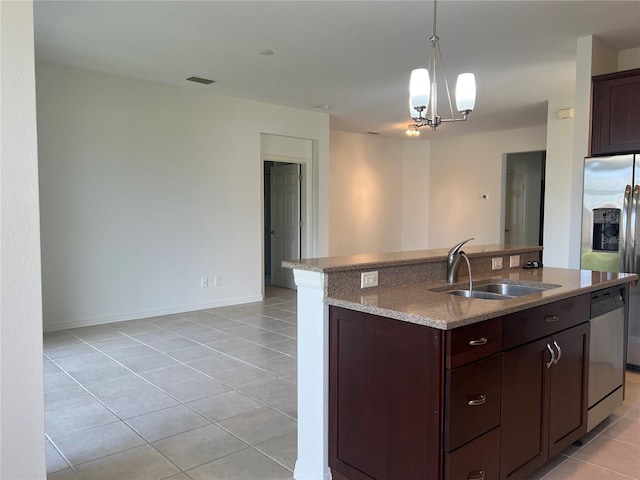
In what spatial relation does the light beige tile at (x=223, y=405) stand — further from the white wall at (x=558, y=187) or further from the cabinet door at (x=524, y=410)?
the white wall at (x=558, y=187)

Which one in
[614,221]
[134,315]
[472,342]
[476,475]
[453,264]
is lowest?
[134,315]

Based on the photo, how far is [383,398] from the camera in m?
1.91

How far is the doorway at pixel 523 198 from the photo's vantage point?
9086mm

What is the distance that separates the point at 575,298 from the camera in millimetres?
2393

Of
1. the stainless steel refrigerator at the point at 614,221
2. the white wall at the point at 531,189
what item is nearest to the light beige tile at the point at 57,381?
the stainless steel refrigerator at the point at 614,221

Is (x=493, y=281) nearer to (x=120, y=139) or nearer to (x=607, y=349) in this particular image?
(x=607, y=349)

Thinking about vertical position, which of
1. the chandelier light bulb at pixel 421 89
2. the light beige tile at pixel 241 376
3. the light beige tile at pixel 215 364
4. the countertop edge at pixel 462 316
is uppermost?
the chandelier light bulb at pixel 421 89

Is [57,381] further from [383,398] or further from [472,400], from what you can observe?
[472,400]

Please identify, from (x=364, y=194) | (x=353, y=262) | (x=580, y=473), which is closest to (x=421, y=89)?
(x=353, y=262)

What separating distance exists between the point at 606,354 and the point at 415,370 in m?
1.61

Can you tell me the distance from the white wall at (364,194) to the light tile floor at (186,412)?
4181 millimetres

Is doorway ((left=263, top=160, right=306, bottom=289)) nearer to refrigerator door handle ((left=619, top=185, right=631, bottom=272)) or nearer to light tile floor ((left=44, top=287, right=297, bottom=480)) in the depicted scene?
light tile floor ((left=44, top=287, right=297, bottom=480))

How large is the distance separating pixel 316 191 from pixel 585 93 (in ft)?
13.3

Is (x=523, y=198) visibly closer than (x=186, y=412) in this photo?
No
